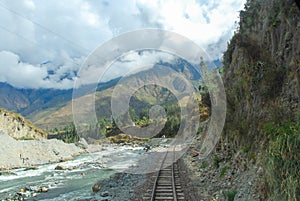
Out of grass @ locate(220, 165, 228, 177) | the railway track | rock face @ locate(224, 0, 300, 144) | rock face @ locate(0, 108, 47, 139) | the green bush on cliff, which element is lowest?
the railway track

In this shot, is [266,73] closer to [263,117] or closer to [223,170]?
[263,117]

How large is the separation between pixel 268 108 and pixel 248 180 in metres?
2.57

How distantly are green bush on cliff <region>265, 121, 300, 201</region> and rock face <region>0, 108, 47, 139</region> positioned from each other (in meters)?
67.1

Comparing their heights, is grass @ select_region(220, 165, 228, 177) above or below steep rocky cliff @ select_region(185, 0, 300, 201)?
below

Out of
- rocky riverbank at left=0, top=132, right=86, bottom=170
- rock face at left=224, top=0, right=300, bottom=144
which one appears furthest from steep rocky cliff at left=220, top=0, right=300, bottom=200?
rocky riverbank at left=0, top=132, right=86, bottom=170

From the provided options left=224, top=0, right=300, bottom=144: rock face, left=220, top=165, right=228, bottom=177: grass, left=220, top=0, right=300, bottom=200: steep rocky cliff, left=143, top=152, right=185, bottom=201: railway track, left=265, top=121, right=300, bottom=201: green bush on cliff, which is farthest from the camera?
left=220, top=165, right=228, bottom=177: grass

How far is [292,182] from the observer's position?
476 centimetres

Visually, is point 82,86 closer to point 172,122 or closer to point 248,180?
point 248,180

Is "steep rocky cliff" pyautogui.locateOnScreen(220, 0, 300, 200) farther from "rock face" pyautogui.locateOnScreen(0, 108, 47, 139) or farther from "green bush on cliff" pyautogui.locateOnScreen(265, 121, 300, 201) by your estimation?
"rock face" pyautogui.locateOnScreen(0, 108, 47, 139)

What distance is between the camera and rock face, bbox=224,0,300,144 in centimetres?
778

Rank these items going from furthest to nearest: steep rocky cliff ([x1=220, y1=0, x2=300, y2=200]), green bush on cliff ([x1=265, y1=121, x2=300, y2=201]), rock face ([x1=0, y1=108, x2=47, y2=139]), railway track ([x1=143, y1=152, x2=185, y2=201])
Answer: rock face ([x1=0, y1=108, x2=47, y2=139])
railway track ([x1=143, y1=152, x2=185, y2=201])
steep rocky cliff ([x1=220, y1=0, x2=300, y2=200])
green bush on cliff ([x1=265, y1=121, x2=300, y2=201])

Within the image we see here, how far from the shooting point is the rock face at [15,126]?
204ft

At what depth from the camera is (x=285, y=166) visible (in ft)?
16.6

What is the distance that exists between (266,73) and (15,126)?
6928 centimetres
